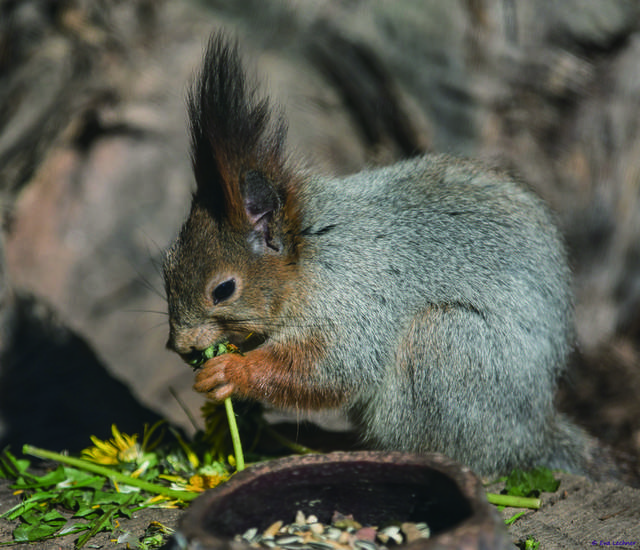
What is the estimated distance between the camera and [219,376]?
3070 mm

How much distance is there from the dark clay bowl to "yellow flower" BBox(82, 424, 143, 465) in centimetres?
139

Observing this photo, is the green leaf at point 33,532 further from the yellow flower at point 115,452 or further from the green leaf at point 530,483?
the green leaf at point 530,483

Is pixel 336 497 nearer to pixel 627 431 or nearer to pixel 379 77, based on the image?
pixel 627 431

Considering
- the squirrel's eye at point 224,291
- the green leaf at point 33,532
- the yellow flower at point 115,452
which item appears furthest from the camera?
the yellow flower at point 115,452

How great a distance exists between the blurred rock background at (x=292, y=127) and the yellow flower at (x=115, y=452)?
1705 millimetres

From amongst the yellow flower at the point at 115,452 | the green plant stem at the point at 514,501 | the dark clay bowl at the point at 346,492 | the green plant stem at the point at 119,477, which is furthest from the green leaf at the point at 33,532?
the green plant stem at the point at 514,501

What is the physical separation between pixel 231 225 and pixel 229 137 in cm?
43

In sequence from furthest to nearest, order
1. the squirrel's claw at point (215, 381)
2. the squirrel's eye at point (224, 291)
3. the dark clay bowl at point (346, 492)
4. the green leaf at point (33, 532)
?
the squirrel's eye at point (224, 291), the squirrel's claw at point (215, 381), the green leaf at point (33, 532), the dark clay bowl at point (346, 492)

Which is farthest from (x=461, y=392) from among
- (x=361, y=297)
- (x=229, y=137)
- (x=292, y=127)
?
(x=292, y=127)

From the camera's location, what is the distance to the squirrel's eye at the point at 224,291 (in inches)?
124

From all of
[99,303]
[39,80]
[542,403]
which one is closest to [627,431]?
[542,403]

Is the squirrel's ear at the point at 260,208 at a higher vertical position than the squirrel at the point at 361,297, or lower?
higher

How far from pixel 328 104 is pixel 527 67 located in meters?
1.93

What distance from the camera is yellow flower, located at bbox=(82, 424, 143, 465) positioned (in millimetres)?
3529
